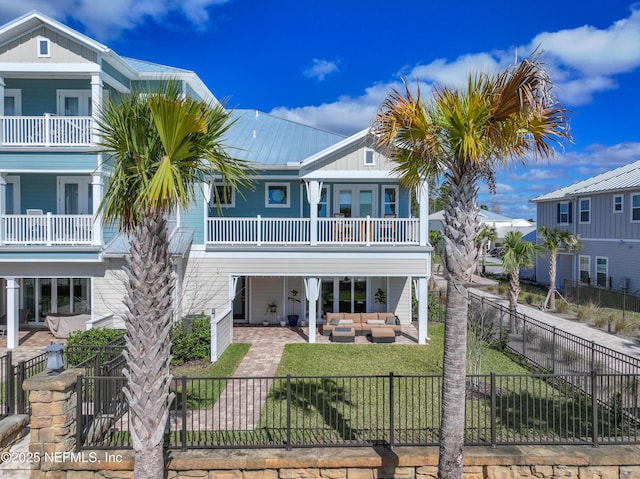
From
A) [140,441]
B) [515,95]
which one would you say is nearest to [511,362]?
[515,95]

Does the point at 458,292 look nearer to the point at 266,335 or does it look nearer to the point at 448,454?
the point at 448,454

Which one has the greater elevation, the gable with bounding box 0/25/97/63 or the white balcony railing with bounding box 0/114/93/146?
the gable with bounding box 0/25/97/63

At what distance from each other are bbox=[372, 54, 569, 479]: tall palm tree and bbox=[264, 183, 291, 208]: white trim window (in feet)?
39.6

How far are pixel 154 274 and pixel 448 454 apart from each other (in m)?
4.26

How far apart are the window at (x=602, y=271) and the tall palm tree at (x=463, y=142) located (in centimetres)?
2275

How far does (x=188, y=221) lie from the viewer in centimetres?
1574

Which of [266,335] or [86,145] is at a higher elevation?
[86,145]

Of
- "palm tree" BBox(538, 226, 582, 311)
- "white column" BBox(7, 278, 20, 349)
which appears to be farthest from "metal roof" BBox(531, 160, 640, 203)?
"white column" BBox(7, 278, 20, 349)

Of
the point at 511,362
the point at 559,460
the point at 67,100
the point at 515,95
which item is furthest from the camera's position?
the point at 67,100

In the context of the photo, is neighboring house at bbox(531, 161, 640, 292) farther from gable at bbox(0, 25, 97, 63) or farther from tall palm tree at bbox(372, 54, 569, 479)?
gable at bbox(0, 25, 97, 63)

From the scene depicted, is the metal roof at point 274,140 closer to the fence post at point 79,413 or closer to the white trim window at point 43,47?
the white trim window at point 43,47

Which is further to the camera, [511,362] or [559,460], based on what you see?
[511,362]

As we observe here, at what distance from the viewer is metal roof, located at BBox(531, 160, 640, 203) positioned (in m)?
22.9

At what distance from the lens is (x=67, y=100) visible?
15328 millimetres
